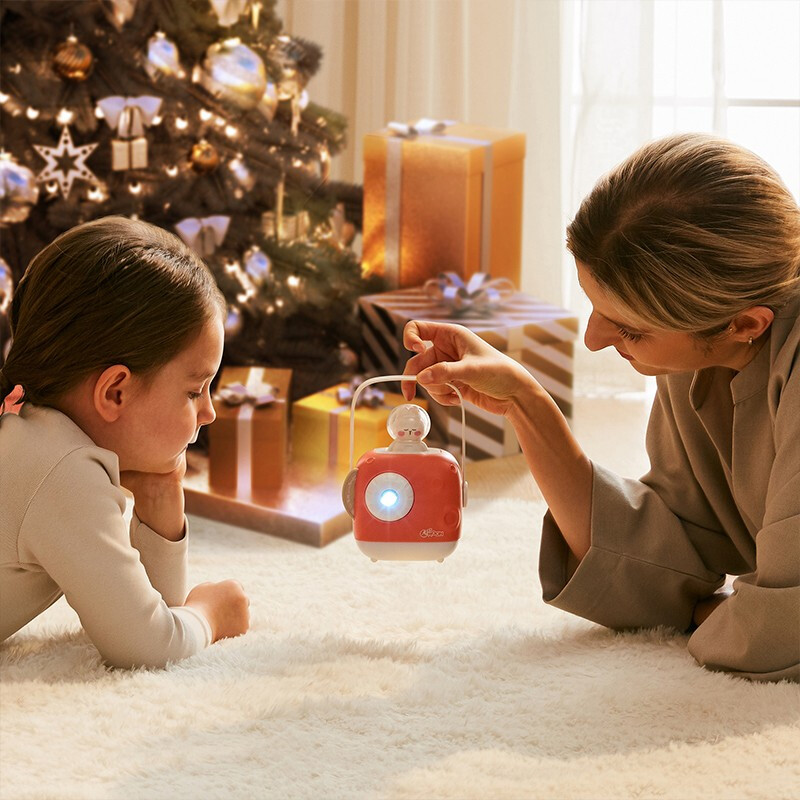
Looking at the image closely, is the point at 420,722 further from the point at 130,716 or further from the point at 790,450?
the point at 790,450

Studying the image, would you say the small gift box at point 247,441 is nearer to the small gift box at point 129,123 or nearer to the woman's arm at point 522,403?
the small gift box at point 129,123

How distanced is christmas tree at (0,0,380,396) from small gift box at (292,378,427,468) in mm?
240

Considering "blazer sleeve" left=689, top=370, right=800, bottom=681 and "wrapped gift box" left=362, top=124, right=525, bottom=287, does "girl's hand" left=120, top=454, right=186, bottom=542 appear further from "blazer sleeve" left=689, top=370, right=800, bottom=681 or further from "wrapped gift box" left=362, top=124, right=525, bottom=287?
"wrapped gift box" left=362, top=124, right=525, bottom=287

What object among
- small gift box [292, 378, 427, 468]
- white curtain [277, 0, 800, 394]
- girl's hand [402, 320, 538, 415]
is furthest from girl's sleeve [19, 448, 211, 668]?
white curtain [277, 0, 800, 394]

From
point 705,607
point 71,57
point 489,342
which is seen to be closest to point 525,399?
point 705,607

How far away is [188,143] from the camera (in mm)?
2209

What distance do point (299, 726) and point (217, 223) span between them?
1408mm

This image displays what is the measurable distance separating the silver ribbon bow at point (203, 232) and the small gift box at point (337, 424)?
0.38 metres

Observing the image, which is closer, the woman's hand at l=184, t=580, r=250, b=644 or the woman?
the woman

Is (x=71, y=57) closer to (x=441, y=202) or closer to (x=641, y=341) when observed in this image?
(x=441, y=202)

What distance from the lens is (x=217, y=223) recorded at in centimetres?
221

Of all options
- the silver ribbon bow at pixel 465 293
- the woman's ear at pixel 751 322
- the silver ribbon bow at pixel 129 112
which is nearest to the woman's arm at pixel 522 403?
the woman's ear at pixel 751 322

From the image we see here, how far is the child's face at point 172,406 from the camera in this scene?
1168mm

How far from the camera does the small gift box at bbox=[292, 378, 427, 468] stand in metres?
2.03
